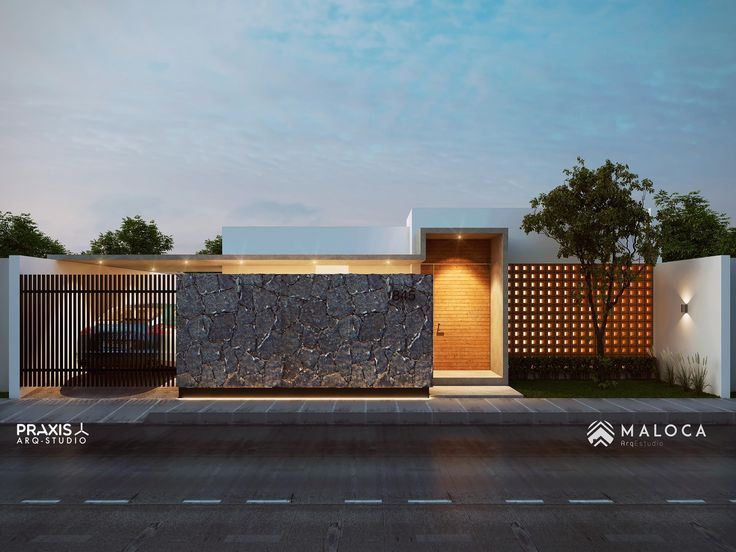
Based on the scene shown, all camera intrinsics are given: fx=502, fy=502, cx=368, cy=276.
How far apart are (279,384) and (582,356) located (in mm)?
8489

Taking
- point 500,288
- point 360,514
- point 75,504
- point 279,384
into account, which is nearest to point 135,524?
point 75,504

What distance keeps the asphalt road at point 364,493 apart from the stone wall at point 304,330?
2.73 m

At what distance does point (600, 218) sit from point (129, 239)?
51695mm

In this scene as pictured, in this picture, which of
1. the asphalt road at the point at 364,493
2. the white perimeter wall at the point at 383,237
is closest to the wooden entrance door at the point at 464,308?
the white perimeter wall at the point at 383,237

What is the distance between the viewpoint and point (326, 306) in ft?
37.5

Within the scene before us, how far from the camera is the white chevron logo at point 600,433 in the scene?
27.0 ft

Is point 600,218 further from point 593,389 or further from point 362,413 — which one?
point 362,413

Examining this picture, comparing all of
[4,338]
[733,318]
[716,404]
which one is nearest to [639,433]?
[716,404]

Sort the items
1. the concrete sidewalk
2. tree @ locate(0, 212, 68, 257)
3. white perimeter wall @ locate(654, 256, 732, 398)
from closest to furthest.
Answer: the concrete sidewalk, white perimeter wall @ locate(654, 256, 732, 398), tree @ locate(0, 212, 68, 257)

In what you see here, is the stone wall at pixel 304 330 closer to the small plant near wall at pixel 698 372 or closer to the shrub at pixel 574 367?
the shrub at pixel 574 367

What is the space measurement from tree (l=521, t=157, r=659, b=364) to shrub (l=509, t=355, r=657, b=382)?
1.17 meters

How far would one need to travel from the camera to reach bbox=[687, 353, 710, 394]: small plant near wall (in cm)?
1177

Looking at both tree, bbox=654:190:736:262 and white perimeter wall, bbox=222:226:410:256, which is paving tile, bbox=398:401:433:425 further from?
tree, bbox=654:190:736:262

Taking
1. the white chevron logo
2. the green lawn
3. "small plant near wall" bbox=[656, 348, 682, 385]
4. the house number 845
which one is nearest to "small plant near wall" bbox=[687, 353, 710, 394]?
the green lawn
